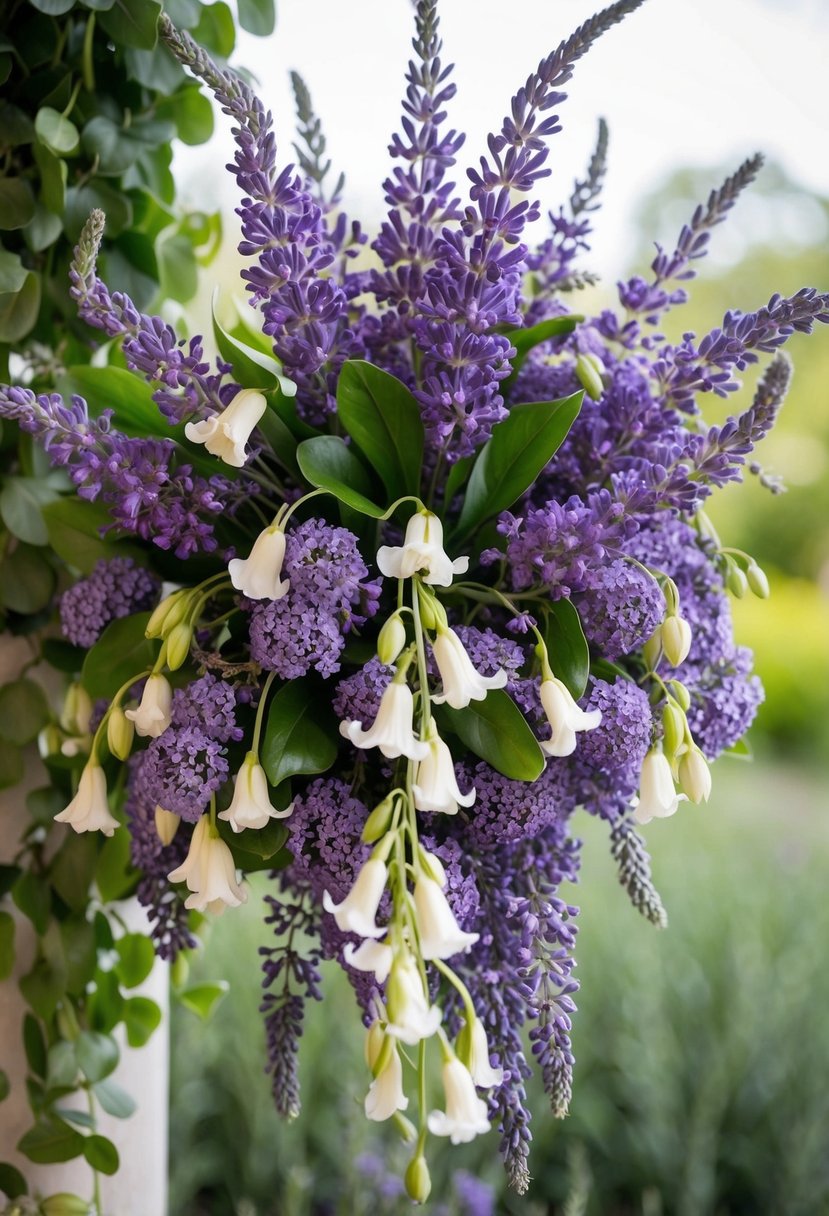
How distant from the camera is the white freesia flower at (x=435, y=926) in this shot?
44 centimetres

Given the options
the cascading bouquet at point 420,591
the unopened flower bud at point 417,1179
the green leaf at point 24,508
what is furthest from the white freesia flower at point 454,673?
the green leaf at point 24,508

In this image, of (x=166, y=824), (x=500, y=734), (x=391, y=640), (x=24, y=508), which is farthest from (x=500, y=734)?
(x=24, y=508)

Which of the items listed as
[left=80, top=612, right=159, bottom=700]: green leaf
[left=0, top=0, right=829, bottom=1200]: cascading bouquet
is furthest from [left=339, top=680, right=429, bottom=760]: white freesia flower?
[left=80, top=612, right=159, bottom=700]: green leaf

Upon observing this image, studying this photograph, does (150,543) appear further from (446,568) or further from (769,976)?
(769,976)

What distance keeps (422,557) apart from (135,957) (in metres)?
0.50

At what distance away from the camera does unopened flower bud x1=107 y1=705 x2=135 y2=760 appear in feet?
1.86

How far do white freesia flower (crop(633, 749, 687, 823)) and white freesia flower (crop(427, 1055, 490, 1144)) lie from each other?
0.17 m

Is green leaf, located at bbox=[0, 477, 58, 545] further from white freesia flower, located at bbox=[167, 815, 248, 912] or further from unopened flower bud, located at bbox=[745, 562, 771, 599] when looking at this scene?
unopened flower bud, located at bbox=[745, 562, 771, 599]

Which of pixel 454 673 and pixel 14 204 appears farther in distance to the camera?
pixel 14 204

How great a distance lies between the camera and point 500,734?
53cm

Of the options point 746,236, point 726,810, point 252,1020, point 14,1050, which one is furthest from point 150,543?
point 746,236

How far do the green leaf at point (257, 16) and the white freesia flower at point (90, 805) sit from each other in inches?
22.6

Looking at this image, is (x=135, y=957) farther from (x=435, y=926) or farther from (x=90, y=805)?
(x=435, y=926)

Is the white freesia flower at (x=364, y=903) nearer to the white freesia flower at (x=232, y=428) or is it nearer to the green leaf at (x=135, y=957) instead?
the white freesia flower at (x=232, y=428)
